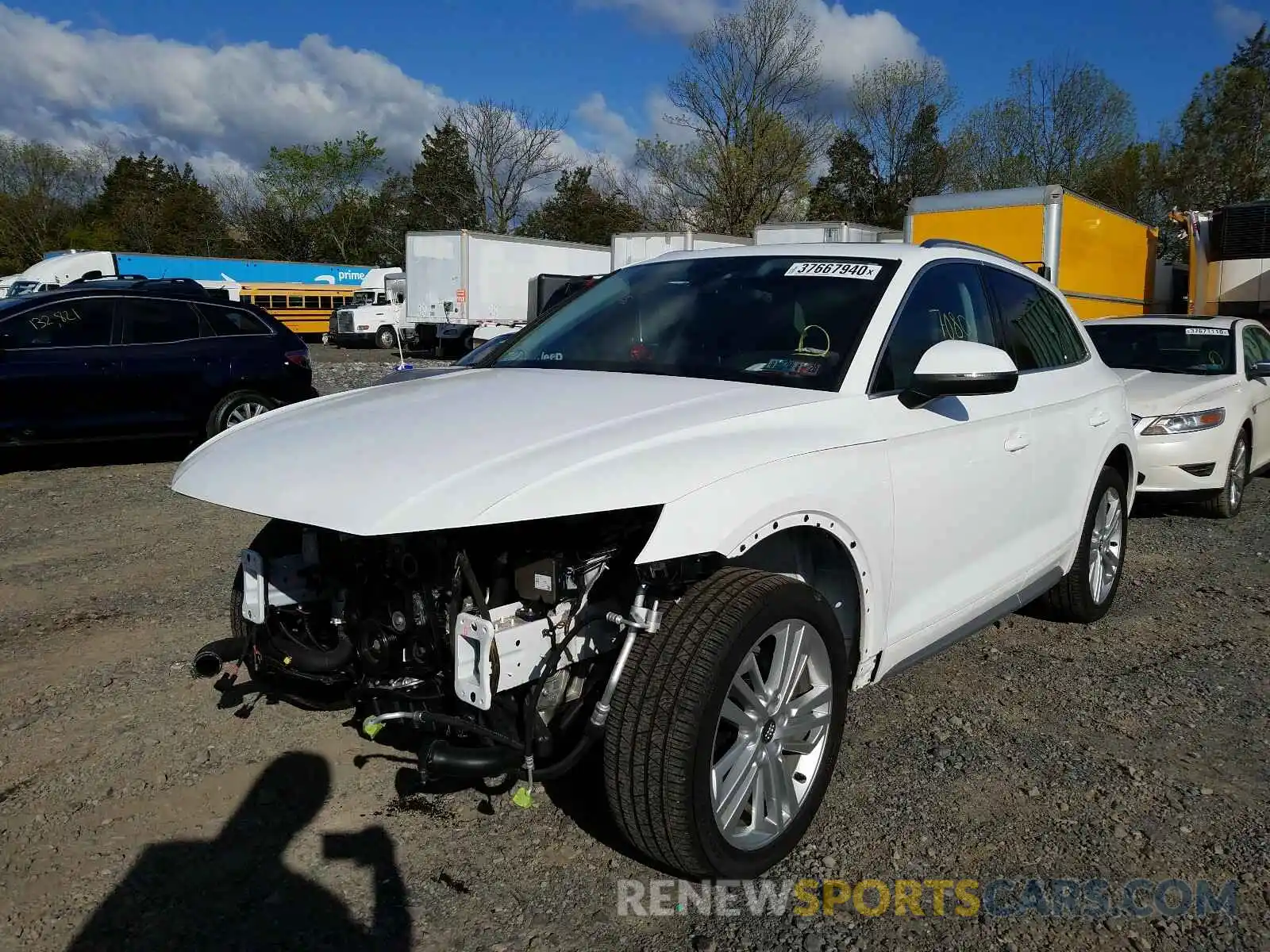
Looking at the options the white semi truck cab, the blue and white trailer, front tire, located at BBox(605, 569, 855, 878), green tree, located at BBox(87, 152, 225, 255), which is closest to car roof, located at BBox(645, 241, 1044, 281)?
front tire, located at BBox(605, 569, 855, 878)

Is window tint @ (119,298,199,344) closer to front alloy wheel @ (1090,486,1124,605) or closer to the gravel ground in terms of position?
the gravel ground

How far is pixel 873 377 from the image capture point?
10.2ft

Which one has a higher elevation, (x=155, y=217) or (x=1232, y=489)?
(x=155, y=217)

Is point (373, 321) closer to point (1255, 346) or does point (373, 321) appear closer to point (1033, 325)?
point (1255, 346)

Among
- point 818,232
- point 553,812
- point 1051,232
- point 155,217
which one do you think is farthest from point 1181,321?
point 155,217

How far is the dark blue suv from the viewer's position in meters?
8.38

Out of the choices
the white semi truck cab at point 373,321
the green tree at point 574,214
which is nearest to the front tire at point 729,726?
the white semi truck cab at point 373,321

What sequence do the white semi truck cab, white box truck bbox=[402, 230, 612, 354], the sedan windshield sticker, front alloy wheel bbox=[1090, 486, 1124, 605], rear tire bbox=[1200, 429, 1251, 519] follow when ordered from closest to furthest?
the sedan windshield sticker < front alloy wheel bbox=[1090, 486, 1124, 605] < rear tire bbox=[1200, 429, 1251, 519] < white box truck bbox=[402, 230, 612, 354] < the white semi truck cab

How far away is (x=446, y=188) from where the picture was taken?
58031 mm

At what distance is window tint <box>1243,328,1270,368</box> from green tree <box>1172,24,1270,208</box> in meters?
31.1

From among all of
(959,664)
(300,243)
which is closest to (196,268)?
(300,243)

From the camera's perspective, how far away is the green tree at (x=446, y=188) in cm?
A: 5612

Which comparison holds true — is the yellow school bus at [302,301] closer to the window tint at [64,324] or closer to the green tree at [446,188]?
the green tree at [446,188]

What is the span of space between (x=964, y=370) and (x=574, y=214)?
5978 cm
